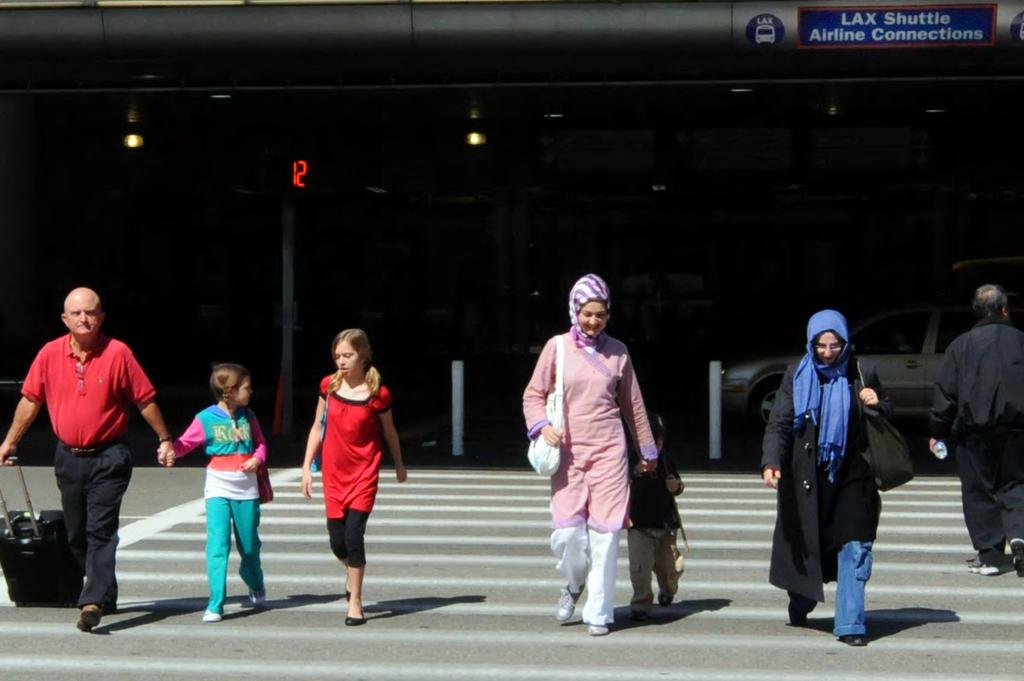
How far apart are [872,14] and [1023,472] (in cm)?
674

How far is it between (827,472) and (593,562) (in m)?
1.22

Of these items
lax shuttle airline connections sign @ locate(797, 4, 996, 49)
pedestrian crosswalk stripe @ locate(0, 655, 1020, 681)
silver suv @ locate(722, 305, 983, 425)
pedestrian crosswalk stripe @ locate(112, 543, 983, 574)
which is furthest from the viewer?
silver suv @ locate(722, 305, 983, 425)

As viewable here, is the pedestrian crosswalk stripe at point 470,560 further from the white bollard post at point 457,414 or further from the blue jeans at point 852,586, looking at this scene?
the white bollard post at point 457,414

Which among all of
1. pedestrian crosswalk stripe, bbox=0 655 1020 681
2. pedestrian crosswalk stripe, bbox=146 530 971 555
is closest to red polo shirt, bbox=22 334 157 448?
pedestrian crosswalk stripe, bbox=0 655 1020 681

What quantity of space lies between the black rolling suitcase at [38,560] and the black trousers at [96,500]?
28cm

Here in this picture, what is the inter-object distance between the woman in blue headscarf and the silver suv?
39.0 ft

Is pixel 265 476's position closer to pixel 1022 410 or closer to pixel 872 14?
pixel 1022 410

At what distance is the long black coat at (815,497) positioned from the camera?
27.8ft

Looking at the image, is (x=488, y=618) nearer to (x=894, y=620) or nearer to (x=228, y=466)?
(x=228, y=466)

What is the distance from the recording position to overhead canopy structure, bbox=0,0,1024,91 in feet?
54.0

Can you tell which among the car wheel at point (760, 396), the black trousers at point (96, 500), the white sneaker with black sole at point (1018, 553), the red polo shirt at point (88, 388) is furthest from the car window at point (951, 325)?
the black trousers at point (96, 500)

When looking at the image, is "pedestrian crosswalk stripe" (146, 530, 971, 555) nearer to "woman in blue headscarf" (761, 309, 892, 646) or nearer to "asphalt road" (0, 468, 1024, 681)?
"asphalt road" (0, 468, 1024, 681)

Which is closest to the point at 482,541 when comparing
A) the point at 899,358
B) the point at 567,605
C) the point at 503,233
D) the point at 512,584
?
the point at 512,584

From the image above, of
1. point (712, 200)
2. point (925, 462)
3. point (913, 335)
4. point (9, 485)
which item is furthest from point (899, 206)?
point (9, 485)
